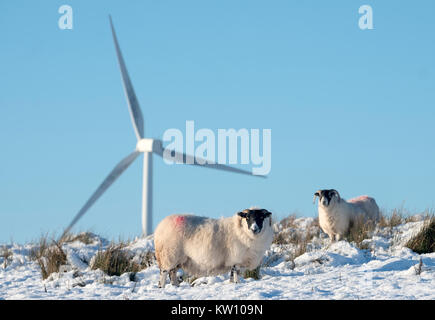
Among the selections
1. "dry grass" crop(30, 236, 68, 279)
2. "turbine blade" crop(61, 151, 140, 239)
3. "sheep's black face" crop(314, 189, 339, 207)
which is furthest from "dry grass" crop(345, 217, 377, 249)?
"turbine blade" crop(61, 151, 140, 239)

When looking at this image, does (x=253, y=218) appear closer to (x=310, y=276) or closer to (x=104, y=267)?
(x=310, y=276)

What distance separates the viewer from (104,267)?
502 inches

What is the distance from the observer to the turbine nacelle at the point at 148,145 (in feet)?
117

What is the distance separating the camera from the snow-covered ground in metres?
9.05

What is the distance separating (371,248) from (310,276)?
3418 mm

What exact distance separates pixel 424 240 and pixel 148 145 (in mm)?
23677

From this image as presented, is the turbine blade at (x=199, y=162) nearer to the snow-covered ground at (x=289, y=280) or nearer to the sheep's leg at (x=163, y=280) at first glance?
the snow-covered ground at (x=289, y=280)

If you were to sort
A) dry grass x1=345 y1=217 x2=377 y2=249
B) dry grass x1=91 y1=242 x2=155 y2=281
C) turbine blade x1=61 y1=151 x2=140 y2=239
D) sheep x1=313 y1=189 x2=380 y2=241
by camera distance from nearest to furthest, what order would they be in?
dry grass x1=91 y1=242 x2=155 y2=281 < dry grass x1=345 y1=217 x2=377 y2=249 < sheep x1=313 y1=189 x2=380 y2=241 < turbine blade x1=61 y1=151 x2=140 y2=239

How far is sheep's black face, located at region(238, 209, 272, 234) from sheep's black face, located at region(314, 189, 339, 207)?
5.86m

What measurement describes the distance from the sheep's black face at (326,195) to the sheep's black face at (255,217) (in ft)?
19.2

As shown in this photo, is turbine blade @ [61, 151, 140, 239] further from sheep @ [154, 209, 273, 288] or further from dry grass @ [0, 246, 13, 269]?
sheep @ [154, 209, 273, 288]

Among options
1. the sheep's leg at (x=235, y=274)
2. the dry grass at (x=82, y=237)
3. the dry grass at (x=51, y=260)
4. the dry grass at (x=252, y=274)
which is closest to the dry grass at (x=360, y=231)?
the dry grass at (x=252, y=274)

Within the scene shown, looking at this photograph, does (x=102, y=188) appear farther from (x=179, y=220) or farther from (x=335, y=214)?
(x=179, y=220)
